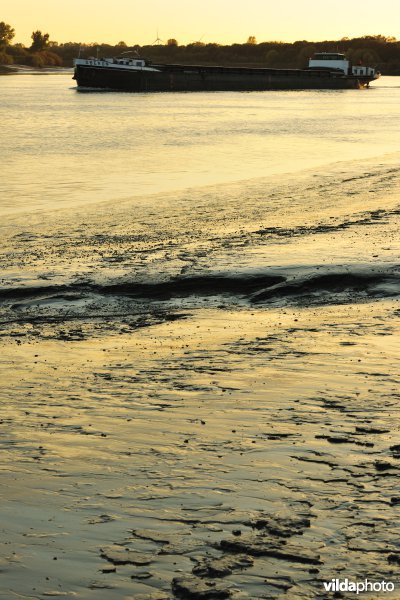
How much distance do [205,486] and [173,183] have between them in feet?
56.1

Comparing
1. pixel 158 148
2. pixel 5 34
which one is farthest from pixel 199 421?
pixel 5 34

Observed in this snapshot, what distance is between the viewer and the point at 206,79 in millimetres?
Answer: 103625

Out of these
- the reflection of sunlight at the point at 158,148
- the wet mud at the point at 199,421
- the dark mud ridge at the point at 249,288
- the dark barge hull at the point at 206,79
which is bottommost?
the wet mud at the point at 199,421

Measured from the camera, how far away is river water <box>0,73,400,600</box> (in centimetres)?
477

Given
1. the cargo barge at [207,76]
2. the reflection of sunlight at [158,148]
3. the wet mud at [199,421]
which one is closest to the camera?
the wet mud at [199,421]

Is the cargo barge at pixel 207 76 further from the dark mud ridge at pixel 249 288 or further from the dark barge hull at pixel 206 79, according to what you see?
the dark mud ridge at pixel 249 288

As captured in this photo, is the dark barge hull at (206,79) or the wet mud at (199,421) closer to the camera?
the wet mud at (199,421)

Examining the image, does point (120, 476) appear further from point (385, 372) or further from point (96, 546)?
point (385, 372)

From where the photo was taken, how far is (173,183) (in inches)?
875

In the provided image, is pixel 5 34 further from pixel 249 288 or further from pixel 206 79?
pixel 249 288

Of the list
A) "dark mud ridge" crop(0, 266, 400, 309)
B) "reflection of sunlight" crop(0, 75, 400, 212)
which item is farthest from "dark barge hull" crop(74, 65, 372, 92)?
"dark mud ridge" crop(0, 266, 400, 309)

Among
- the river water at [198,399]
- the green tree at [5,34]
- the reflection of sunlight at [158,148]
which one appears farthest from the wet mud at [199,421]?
the green tree at [5,34]

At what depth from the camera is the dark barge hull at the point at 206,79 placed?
95.6 m

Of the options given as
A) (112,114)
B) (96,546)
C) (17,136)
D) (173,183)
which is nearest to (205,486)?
(96,546)
